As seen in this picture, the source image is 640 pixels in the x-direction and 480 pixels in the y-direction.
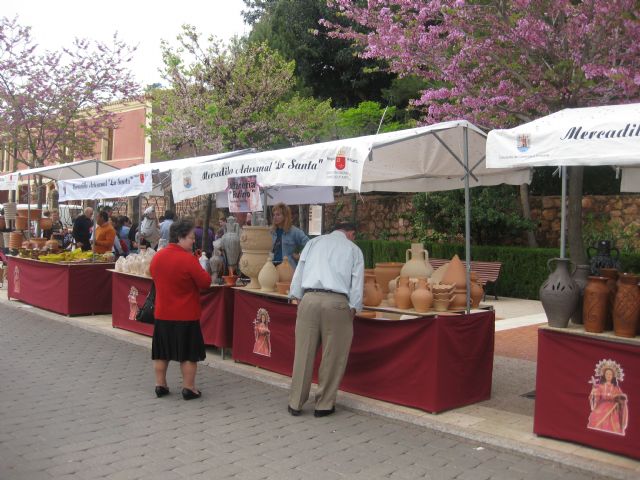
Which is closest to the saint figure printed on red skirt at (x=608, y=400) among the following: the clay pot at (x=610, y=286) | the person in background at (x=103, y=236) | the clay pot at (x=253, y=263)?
the clay pot at (x=610, y=286)

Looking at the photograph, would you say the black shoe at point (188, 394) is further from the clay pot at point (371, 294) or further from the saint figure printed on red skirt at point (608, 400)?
the saint figure printed on red skirt at point (608, 400)

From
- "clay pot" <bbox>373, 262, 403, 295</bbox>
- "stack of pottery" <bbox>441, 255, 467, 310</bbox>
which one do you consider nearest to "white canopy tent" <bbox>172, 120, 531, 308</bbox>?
"stack of pottery" <bbox>441, 255, 467, 310</bbox>

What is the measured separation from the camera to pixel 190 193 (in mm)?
7891

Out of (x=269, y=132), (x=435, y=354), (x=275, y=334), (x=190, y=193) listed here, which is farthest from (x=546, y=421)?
(x=269, y=132)

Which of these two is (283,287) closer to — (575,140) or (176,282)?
(176,282)

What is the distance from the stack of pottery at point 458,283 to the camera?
559 centimetres

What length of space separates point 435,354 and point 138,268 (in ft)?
16.8

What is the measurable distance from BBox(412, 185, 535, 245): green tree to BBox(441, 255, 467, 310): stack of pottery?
8.77 metres

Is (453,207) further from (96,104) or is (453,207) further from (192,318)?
(96,104)

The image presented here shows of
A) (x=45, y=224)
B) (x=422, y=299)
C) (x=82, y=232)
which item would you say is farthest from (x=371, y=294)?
(x=45, y=224)

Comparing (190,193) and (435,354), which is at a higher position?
(190,193)

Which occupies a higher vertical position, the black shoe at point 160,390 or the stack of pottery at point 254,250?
the stack of pottery at point 254,250

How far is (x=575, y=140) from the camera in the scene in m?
4.30

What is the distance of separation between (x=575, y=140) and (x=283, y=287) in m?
3.27
